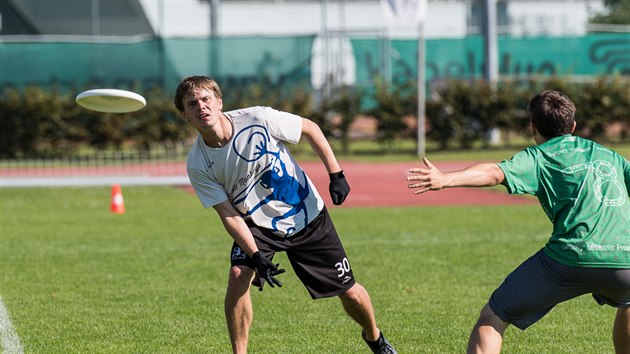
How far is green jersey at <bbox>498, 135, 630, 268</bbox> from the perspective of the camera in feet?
17.3

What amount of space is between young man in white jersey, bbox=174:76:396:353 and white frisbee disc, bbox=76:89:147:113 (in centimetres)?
101

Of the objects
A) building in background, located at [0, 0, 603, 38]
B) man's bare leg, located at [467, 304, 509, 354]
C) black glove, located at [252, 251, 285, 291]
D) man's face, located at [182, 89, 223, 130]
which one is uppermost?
building in background, located at [0, 0, 603, 38]

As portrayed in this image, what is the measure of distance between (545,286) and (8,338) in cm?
Answer: 430

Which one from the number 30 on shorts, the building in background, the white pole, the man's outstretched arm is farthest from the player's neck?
the building in background

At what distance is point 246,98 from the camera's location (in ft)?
88.8

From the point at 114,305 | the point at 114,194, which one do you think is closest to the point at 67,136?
the point at 114,194

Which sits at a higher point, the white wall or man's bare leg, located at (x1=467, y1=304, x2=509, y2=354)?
the white wall

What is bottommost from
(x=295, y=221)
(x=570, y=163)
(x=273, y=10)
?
(x=295, y=221)

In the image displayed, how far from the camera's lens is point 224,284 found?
10.2 metres

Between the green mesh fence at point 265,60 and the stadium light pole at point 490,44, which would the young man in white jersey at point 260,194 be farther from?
the stadium light pole at point 490,44

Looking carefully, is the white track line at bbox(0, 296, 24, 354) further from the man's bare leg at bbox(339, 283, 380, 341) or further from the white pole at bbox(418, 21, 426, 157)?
the white pole at bbox(418, 21, 426, 157)

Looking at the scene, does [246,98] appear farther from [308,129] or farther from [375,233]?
[308,129]

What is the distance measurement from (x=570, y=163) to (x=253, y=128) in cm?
201

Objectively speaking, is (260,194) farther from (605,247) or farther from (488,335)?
(605,247)
